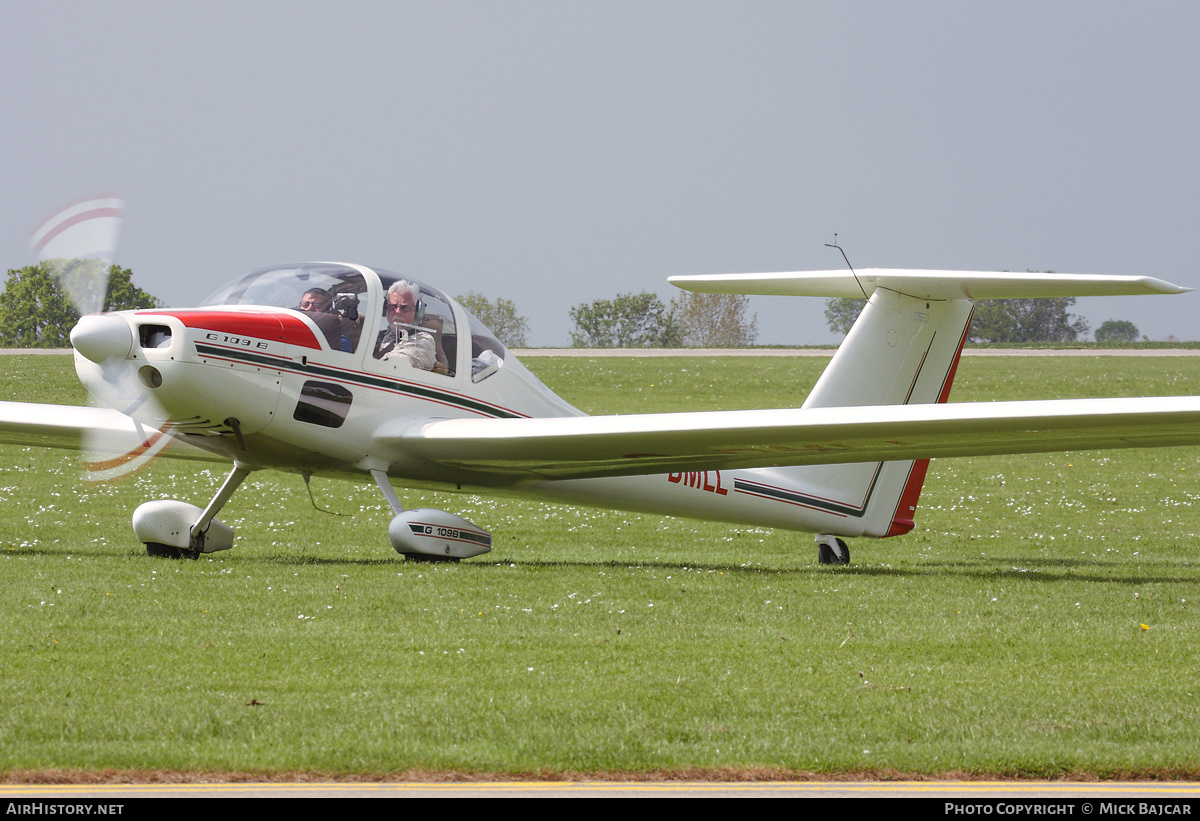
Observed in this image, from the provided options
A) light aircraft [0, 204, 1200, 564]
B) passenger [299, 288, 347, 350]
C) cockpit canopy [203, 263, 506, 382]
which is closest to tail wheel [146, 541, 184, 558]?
light aircraft [0, 204, 1200, 564]

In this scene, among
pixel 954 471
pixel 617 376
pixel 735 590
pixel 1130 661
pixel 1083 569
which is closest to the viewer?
pixel 1130 661

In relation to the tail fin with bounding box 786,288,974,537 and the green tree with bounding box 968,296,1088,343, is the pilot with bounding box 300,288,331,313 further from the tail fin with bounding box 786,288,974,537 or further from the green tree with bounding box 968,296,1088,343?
the green tree with bounding box 968,296,1088,343

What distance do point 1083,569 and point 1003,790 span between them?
8.03 metres

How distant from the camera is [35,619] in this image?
7.54 metres

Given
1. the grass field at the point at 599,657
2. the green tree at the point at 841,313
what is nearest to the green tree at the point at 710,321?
the green tree at the point at 841,313

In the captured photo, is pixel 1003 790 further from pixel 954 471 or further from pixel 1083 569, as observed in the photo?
pixel 954 471

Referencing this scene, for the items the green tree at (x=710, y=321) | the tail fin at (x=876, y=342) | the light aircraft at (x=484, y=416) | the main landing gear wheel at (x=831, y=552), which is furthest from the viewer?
the green tree at (x=710, y=321)

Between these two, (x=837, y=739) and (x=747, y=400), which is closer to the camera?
(x=837, y=739)

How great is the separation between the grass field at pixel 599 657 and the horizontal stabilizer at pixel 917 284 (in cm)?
267

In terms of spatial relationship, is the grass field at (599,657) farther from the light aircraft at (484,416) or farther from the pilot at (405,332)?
the pilot at (405,332)

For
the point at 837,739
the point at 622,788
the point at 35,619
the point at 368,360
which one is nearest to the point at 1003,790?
the point at 837,739

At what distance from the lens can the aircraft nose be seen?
9.34 meters

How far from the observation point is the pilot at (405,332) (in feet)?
35.1

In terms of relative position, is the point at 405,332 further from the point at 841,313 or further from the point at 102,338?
the point at 841,313
